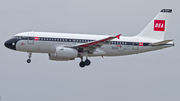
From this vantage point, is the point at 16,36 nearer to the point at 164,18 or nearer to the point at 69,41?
the point at 69,41

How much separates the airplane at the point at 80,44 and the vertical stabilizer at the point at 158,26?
3.28ft

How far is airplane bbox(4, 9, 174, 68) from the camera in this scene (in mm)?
59750

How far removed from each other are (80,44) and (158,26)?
15.6 metres

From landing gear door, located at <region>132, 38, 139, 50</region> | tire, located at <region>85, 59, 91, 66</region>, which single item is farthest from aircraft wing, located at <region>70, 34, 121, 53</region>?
landing gear door, located at <region>132, 38, 139, 50</region>

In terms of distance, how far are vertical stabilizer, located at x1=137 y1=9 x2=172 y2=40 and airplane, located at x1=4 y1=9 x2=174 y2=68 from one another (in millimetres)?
1000

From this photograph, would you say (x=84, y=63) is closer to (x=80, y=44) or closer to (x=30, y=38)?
(x=80, y=44)

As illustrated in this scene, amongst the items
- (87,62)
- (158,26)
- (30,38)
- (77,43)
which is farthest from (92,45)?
(158,26)

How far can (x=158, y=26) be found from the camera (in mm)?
67812

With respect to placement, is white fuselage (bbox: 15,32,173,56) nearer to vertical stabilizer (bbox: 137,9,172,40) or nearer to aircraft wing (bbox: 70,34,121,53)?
aircraft wing (bbox: 70,34,121,53)

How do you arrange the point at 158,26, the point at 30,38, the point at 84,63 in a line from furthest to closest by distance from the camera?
the point at 158,26, the point at 84,63, the point at 30,38

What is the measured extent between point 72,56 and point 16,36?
9500 millimetres

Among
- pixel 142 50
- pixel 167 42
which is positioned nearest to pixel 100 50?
pixel 142 50

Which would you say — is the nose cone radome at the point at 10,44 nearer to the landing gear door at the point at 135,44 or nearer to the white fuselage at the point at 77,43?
the white fuselage at the point at 77,43

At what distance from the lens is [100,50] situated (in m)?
62.4
